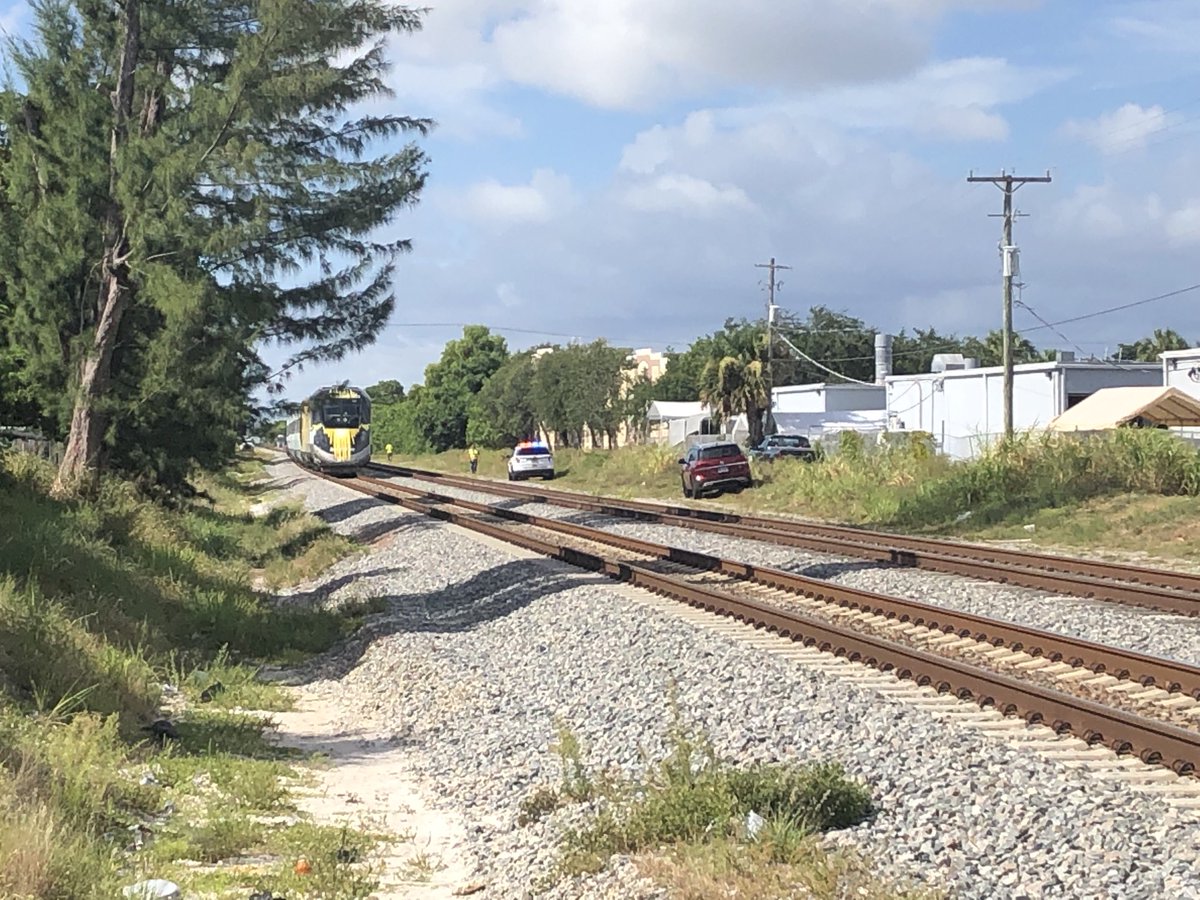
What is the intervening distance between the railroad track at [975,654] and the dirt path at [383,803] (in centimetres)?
395

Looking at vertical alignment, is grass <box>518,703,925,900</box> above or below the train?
below

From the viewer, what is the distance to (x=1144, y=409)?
43.7m

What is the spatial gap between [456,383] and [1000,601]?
4057 inches

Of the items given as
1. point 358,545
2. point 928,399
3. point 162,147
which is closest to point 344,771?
point 162,147

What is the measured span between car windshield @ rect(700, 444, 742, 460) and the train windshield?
69.2 ft

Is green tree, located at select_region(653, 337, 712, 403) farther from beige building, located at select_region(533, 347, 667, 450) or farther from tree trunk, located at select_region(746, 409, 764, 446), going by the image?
A: tree trunk, located at select_region(746, 409, 764, 446)

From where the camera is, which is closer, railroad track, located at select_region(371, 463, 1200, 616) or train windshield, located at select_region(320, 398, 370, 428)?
railroad track, located at select_region(371, 463, 1200, 616)

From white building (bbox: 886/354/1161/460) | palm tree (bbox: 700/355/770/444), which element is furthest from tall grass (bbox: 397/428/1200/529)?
palm tree (bbox: 700/355/770/444)

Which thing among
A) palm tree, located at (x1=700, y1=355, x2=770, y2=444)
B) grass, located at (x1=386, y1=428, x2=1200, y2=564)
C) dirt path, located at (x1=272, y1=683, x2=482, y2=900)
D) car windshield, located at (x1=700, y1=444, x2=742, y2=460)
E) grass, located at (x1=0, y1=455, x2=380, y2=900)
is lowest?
dirt path, located at (x1=272, y1=683, x2=482, y2=900)

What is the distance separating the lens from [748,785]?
6992 millimetres

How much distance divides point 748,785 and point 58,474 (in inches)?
784

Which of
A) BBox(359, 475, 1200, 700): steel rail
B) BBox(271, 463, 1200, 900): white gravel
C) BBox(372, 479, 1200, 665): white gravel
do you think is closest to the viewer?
BBox(271, 463, 1200, 900): white gravel

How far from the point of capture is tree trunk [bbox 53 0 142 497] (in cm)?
2298

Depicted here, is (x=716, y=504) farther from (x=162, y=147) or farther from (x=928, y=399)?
(x=928, y=399)
